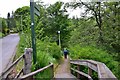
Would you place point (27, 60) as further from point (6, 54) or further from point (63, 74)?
point (6, 54)

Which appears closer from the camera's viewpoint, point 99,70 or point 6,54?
point 99,70

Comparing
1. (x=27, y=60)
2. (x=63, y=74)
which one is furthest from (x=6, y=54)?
(x=27, y=60)

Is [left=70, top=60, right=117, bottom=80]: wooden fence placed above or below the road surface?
above

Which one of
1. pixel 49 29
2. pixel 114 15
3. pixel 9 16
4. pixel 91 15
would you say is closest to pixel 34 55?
pixel 114 15

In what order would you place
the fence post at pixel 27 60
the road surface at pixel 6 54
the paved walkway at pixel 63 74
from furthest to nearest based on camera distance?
the road surface at pixel 6 54 < the paved walkway at pixel 63 74 < the fence post at pixel 27 60

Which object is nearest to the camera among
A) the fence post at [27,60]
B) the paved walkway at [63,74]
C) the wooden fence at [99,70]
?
the wooden fence at [99,70]

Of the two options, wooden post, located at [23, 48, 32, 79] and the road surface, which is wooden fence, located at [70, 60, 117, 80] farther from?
the road surface

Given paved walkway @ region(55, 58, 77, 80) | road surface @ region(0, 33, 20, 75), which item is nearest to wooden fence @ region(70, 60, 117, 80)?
paved walkway @ region(55, 58, 77, 80)

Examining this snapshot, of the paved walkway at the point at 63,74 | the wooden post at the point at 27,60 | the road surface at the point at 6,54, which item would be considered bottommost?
the paved walkway at the point at 63,74

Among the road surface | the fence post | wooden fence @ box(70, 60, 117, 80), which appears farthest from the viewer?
the road surface

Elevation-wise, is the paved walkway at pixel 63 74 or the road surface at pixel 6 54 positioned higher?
the road surface at pixel 6 54

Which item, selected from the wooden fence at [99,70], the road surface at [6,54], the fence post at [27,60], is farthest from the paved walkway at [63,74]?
the road surface at [6,54]

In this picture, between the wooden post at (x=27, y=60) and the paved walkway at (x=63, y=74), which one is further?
the paved walkway at (x=63, y=74)

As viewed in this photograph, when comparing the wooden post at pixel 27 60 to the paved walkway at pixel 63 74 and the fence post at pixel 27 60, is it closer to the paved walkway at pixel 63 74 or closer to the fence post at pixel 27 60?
the fence post at pixel 27 60
